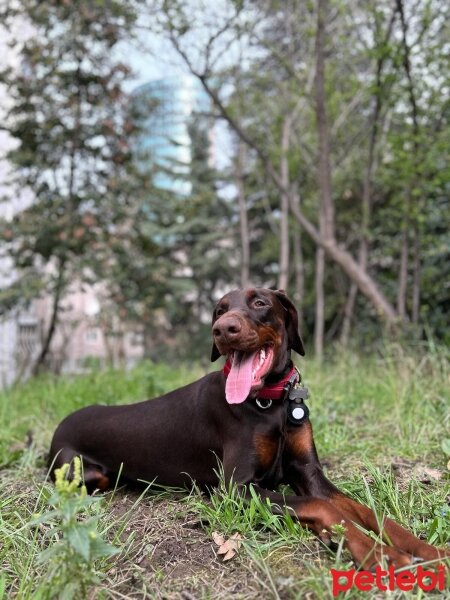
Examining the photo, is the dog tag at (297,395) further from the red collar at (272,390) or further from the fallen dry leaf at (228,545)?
the fallen dry leaf at (228,545)

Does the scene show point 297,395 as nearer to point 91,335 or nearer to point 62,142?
point 62,142

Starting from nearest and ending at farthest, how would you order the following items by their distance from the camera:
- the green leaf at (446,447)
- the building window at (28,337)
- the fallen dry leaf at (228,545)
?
1. the fallen dry leaf at (228,545)
2. the green leaf at (446,447)
3. the building window at (28,337)

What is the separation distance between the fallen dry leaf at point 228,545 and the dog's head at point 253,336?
0.51m

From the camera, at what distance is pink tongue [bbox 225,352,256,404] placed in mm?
2209

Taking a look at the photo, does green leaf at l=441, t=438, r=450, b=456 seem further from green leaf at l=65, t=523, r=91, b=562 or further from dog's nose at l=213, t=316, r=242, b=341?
green leaf at l=65, t=523, r=91, b=562

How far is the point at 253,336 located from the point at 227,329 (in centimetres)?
13

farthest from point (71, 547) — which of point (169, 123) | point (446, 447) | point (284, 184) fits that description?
point (169, 123)

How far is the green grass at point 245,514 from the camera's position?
1.75 meters

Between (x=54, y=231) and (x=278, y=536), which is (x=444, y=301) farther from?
(x=278, y=536)

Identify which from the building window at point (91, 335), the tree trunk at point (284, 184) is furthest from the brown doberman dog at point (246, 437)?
the building window at point (91, 335)

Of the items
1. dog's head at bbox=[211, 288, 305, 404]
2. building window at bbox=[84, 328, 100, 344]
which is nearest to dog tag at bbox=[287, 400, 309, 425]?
dog's head at bbox=[211, 288, 305, 404]

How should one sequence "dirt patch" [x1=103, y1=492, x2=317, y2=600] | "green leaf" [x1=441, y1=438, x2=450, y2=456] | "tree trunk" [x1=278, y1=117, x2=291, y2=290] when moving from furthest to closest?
"tree trunk" [x1=278, y1=117, x2=291, y2=290] < "green leaf" [x1=441, y1=438, x2=450, y2=456] < "dirt patch" [x1=103, y1=492, x2=317, y2=600]

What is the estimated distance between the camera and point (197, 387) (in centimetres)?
276

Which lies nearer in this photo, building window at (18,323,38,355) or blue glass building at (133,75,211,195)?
blue glass building at (133,75,211,195)
